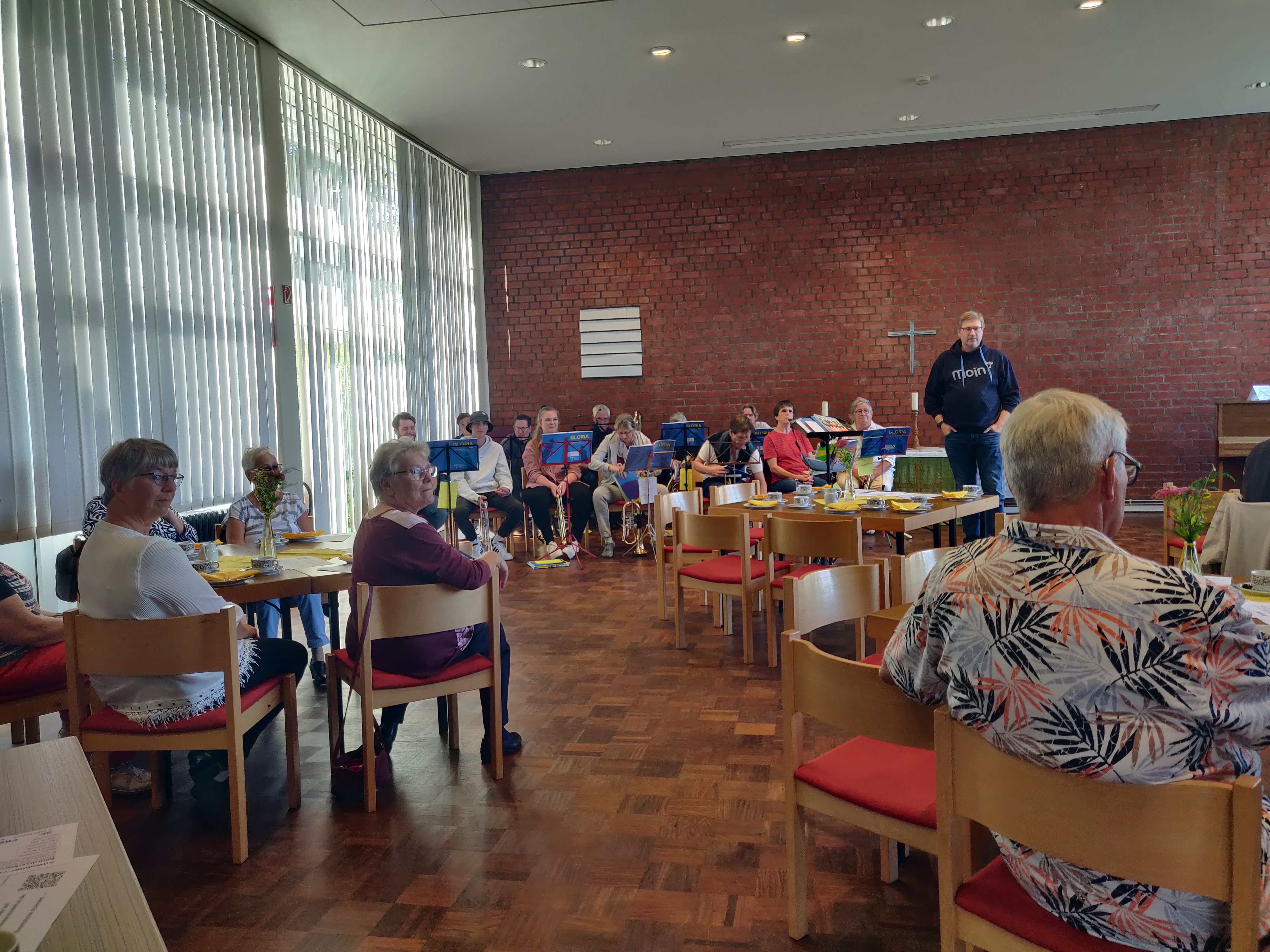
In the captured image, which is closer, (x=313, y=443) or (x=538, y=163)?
(x=313, y=443)

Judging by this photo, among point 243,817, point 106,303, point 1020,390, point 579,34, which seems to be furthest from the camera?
point 1020,390

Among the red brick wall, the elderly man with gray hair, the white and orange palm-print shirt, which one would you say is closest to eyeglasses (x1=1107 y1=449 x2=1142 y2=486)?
the elderly man with gray hair

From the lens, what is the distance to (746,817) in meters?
2.93

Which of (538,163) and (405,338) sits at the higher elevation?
(538,163)

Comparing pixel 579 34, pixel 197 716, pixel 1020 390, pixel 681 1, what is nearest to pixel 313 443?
pixel 579 34

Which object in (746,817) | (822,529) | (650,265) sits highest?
(650,265)

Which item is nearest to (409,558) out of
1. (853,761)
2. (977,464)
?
(853,761)

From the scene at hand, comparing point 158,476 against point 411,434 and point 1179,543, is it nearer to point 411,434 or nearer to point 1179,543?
point 1179,543

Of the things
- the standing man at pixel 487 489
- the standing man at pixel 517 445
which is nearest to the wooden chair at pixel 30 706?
the standing man at pixel 487 489

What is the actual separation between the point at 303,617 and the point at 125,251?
232cm

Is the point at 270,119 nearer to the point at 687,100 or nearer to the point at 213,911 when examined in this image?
the point at 687,100

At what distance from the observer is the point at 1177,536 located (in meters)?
4.15

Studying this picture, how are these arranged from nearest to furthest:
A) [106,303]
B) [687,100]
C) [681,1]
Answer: [106,303]
[681,1]
[687,100]

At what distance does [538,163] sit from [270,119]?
415 cm
